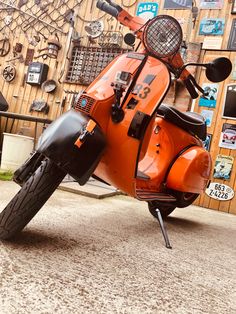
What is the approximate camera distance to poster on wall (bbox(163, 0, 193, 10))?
13.5ft

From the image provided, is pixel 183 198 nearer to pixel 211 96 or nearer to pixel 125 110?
pixel 125 110

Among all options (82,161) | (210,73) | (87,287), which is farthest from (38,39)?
(87,287)

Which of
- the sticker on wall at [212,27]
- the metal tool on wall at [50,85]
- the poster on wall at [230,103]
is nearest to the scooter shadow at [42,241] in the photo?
the poster on wall at [230,103]

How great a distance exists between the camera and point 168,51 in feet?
5.22

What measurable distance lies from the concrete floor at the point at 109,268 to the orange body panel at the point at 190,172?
0.29 metres

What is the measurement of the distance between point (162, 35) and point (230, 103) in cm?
239

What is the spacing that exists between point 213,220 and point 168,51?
182 centimetres

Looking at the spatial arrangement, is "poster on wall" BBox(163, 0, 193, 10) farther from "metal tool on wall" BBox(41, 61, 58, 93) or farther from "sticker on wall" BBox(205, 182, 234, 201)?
"sticker on wall" BBox(205, 182, 234, 201)

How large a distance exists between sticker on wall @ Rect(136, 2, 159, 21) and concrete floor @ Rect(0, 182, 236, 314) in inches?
121

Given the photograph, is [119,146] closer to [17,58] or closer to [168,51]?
[168,51]

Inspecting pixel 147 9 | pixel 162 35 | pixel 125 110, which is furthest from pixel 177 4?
pixel 125 110

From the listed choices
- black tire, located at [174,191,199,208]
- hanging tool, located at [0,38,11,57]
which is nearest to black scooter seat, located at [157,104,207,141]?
black tire, located at [174,191,199,208]

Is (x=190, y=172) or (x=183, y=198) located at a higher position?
(x=190, y=172)

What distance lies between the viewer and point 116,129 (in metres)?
1.46
